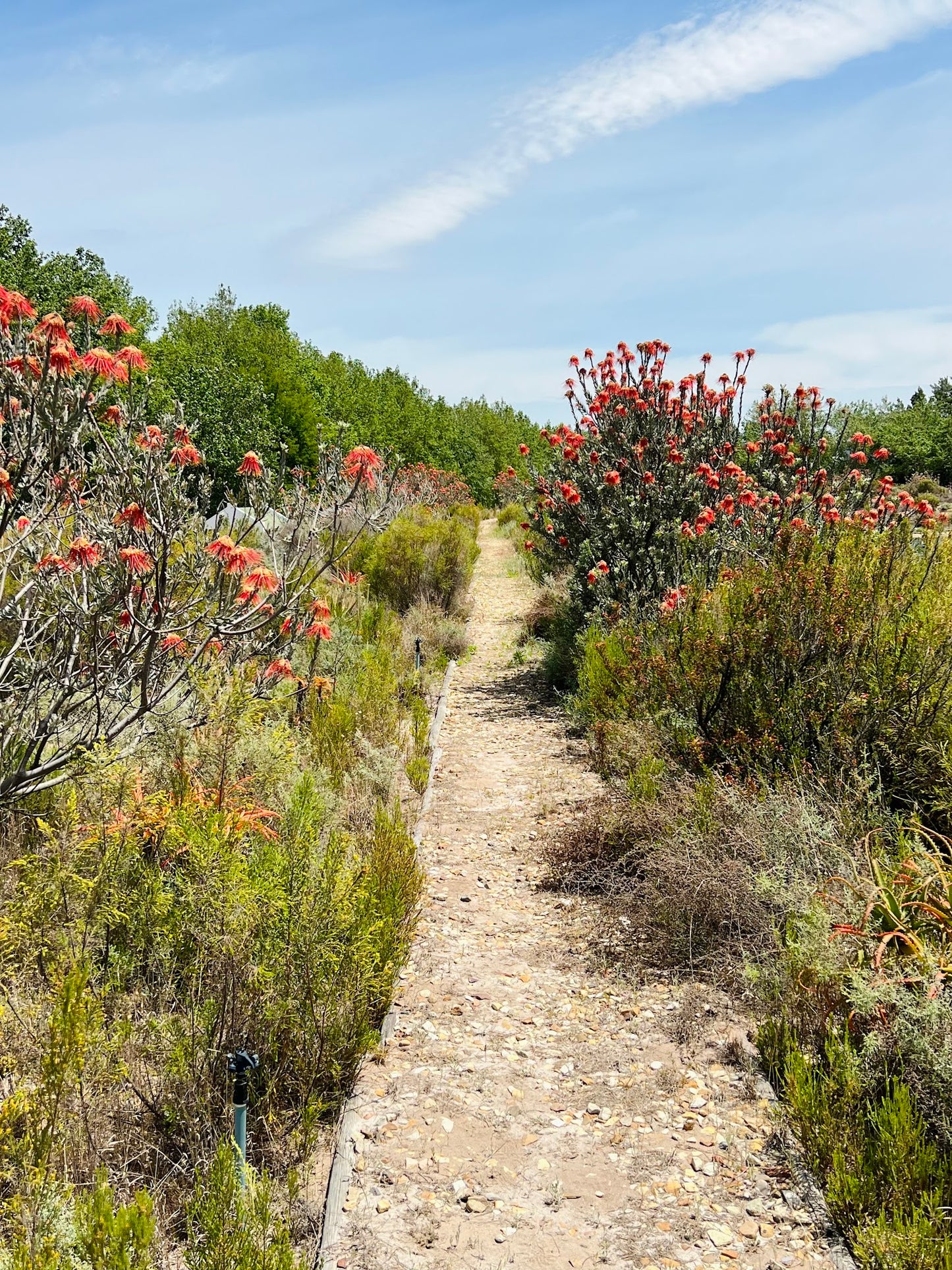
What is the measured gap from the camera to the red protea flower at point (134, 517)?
395 centimetres

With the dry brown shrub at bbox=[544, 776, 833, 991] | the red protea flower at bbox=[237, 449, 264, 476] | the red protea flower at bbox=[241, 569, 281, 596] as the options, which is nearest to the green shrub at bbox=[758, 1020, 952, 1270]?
the dry brown shrub at bbox=[544, 776, 833, 991]

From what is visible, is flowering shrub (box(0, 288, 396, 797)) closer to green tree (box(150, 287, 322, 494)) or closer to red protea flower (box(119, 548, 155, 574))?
red protea flower (box(119, 548, 155, 574))

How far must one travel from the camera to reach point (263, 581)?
4754 millimetres

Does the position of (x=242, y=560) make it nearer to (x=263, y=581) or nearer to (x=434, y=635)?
(x=263, y=581)

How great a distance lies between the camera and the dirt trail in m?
2.95

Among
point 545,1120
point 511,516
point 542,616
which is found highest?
point 511,516

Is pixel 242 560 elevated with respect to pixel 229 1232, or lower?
elevated

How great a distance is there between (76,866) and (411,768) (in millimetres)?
3478

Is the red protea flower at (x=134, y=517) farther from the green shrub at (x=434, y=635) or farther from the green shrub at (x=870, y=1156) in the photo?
the green shrub at (x=434, y=635)

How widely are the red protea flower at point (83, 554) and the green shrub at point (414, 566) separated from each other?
8.69 metres

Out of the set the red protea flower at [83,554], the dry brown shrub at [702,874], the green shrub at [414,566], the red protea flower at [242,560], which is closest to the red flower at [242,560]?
the red protea flower at [242,560]

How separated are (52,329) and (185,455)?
3.83 ft

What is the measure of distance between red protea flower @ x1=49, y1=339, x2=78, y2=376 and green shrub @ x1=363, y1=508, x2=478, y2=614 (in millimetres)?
8929

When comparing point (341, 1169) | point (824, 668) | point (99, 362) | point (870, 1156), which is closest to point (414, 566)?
point (824, 668)
